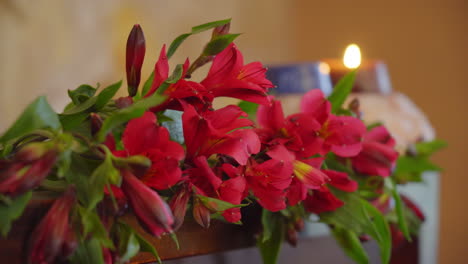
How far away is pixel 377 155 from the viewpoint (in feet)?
0.98

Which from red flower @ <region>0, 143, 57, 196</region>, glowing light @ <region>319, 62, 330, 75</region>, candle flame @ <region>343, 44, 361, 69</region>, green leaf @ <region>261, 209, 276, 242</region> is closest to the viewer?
red flower @ <region>0, 143, 57, 196</region>

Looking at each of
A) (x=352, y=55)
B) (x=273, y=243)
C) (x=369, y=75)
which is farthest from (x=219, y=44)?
(x=369, y=75)

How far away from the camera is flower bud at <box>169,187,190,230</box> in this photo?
184mm

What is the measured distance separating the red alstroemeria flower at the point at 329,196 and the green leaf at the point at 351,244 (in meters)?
0.04

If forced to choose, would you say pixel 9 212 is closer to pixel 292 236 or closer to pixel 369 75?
pixel 292 236

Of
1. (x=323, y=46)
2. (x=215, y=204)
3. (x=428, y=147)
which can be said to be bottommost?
(x=323, y=46)

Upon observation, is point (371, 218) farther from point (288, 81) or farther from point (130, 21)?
point (130, 21)

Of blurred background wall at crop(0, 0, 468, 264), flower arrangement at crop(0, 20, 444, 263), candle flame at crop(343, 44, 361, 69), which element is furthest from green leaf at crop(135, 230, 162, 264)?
blurred background wall at crop(0, 0, 468, 264)

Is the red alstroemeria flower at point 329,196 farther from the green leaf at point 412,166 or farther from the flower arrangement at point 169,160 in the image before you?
the green leaf at point 412,166

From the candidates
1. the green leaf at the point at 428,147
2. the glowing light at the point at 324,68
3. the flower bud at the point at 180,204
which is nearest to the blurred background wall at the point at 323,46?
the glowing light at the point at 324,68

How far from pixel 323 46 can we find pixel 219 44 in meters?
1.35

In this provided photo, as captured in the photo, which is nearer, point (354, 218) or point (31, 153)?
point (31, 153)

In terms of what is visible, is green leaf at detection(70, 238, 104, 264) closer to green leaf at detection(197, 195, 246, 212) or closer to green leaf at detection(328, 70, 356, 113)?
green leaf at detection(197, 195, 246, 212)

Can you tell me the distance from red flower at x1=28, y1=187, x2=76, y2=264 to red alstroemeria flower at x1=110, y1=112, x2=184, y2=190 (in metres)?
0.03
